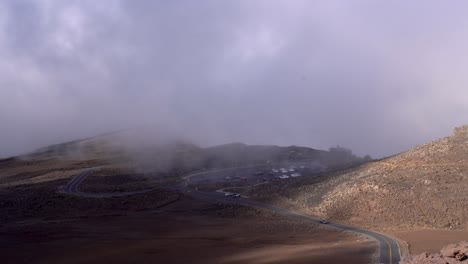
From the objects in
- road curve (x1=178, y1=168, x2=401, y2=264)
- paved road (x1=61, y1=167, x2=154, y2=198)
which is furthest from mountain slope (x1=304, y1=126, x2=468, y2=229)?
paved road (x1=61, y1=167, x2=154, y2=198)

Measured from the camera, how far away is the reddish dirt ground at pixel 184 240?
36.1m

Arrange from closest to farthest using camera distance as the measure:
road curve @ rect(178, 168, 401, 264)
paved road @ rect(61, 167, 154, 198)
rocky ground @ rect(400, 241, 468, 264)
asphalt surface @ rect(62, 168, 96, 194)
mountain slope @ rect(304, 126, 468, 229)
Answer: rocky ground @ rect(400, 241, 468, 264)
road curve @ rect(178, 168, 401, 264)
mountain slope @ rect(304, 126, 468, 229)
paved road @ rect(61, 167, 154, 198)
asphalt surface @ rect(62, 168, 96, 194)

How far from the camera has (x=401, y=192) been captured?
5238 cm

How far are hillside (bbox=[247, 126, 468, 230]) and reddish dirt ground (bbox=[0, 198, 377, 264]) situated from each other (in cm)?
561

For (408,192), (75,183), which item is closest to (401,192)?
(408,192)

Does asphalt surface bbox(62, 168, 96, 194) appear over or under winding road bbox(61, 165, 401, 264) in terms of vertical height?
over

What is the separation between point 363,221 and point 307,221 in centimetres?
555

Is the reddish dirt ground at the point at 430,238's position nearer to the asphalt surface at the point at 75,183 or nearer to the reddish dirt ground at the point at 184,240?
the reddish dirt ground at the point at 184,240

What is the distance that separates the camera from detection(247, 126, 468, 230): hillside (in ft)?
157

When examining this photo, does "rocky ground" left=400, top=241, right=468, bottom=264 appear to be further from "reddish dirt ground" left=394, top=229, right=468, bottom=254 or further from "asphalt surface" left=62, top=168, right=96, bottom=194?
"asphalt surface" left=62, top=168, right=96, bottom=194

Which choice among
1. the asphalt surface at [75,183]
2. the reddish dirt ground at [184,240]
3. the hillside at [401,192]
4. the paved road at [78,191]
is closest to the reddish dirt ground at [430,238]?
the hillside at [401,192]

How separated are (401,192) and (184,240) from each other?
2308 centimetres

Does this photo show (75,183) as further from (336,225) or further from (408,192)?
(408,192)

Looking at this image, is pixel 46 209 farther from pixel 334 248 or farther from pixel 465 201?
pixel 465 201
